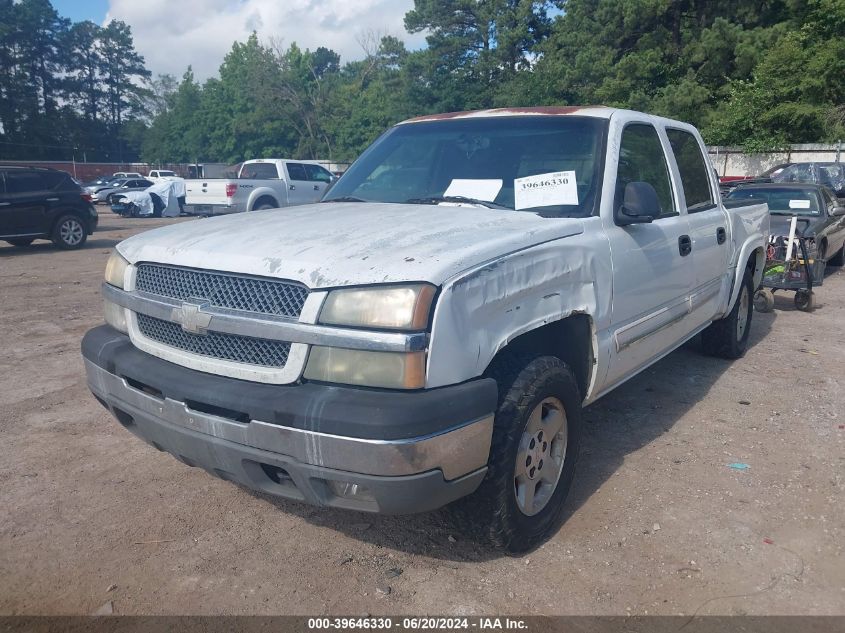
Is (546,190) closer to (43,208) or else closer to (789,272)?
(789,272)

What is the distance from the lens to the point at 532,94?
36.1 m

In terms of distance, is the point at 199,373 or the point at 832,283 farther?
the point at 832,283

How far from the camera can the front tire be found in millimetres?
2682

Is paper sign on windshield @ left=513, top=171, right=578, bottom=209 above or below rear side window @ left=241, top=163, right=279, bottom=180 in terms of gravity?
above

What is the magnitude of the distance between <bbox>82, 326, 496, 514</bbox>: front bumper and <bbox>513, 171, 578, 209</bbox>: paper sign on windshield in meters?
1.29

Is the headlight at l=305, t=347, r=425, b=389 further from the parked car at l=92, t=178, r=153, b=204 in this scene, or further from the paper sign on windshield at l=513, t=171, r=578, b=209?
the parked car at l=92, t=178, r=153, b=204

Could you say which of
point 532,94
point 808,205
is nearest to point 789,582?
point 808,205

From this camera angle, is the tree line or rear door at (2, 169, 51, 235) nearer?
rear door at (2, 169, 51, 235)

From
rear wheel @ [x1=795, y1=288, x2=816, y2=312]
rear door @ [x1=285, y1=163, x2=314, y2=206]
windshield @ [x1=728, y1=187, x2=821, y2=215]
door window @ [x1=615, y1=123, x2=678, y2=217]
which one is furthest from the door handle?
rear door @ [x1=285, y1=163, x2=314, y2=206]

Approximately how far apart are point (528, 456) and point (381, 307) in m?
1.01

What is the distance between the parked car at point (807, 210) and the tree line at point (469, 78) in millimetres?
18956

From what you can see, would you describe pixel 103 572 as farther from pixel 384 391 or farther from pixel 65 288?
pixel 65 288

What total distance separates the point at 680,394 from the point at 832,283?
6.88m

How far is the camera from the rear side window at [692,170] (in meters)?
4.63
